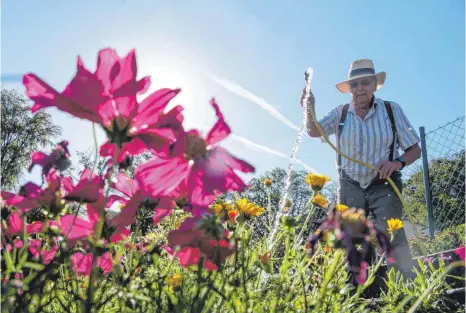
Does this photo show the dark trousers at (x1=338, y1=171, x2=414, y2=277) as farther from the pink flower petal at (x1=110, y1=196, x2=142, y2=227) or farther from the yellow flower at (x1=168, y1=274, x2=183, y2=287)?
the pink flower petal at (x1=110, y1=196, x2=142, y2=227)

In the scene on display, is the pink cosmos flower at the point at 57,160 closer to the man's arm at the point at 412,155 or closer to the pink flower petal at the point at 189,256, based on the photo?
the pink flower petal at the point at 189,256

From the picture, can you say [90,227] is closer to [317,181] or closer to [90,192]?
[90,192]

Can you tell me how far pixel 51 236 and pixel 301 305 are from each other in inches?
18.4

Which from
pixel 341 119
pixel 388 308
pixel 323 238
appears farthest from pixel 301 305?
pixel 341 119

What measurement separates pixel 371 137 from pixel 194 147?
2.45m

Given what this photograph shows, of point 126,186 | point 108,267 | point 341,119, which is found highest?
point 341,119

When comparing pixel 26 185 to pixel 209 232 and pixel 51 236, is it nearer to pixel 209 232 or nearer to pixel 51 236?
pixel 51 236

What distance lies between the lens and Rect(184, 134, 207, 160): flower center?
564 millimetres

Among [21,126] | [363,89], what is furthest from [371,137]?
[21,126]

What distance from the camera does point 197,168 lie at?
567 millimetres

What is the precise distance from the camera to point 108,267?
0.77 meters

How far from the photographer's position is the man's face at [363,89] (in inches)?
117

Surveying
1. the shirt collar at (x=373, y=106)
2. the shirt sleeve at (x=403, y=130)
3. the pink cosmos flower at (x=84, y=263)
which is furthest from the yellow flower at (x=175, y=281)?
the shirt collar at (x=373, y=106)

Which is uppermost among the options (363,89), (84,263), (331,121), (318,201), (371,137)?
A: (363,89)
